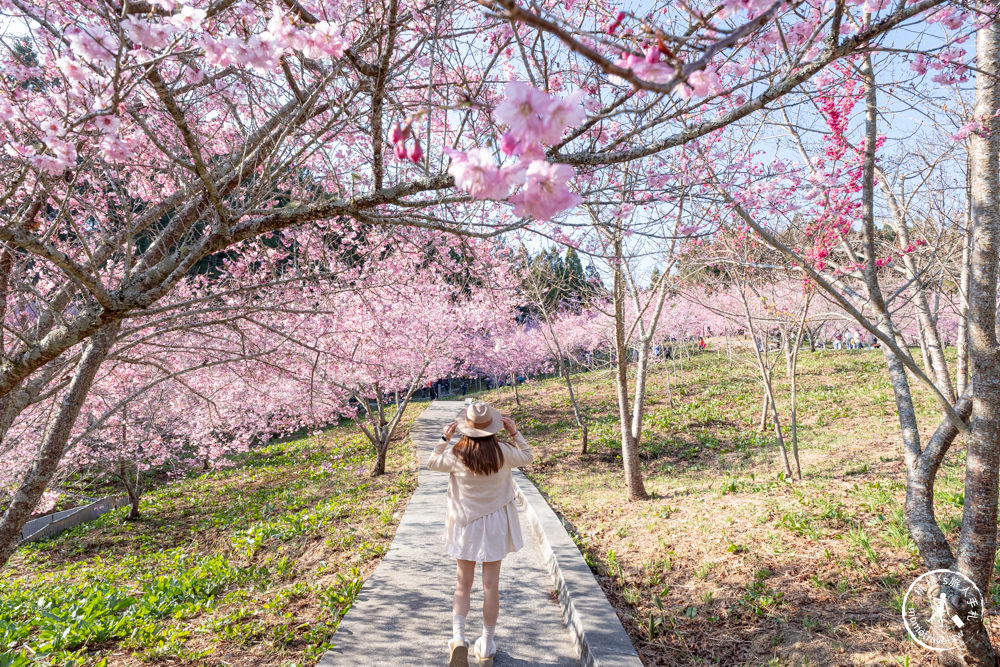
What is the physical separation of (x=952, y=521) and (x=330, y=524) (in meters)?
6.33

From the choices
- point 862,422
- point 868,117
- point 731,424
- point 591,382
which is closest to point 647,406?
point 731,424

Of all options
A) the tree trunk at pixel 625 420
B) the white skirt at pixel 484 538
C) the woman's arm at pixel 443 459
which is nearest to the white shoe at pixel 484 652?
the white skirt at pixel 484 538

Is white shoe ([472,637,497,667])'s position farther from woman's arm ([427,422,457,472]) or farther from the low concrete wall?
the low concrete wall

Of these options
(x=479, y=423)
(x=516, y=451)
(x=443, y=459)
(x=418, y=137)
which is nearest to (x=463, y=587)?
(x=443, y=459)

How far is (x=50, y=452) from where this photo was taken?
3199mm

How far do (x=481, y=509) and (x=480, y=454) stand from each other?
362 mm

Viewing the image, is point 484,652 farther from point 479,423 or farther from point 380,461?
point 380,461

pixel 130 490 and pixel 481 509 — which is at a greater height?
pixel 481 509

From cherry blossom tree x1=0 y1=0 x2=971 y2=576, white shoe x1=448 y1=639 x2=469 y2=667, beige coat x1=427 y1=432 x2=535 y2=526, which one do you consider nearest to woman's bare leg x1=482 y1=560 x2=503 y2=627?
white shoe x1=448 y1=639 x2=469 y2=667

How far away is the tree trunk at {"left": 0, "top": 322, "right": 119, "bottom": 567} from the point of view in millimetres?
3092

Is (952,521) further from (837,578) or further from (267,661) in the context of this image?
(267,661)

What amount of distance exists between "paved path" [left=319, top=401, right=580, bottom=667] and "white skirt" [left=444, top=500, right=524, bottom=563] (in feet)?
2.18

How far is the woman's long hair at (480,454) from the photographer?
3195 millimetres

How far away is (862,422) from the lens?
31.5ft
